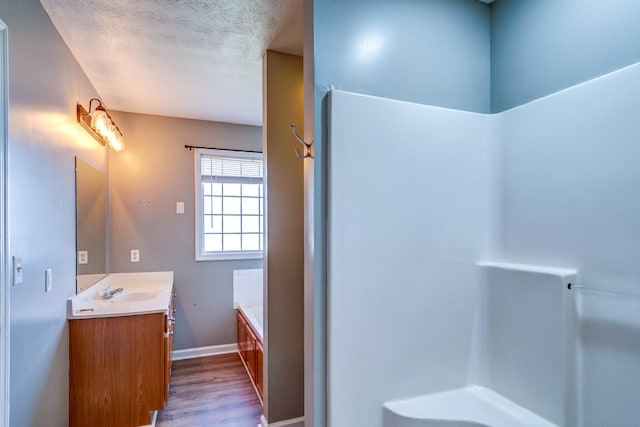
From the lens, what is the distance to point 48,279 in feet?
5.80

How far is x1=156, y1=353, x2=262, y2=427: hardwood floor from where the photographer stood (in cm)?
238

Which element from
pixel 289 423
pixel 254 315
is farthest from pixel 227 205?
pixel 289 423

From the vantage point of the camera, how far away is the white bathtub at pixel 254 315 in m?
2.81

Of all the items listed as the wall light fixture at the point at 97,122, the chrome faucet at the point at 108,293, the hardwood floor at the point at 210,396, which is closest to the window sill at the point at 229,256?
the chrome faucet at the point at 108,293

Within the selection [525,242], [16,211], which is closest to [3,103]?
[16,211]

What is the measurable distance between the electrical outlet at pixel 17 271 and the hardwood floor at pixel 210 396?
1539mm

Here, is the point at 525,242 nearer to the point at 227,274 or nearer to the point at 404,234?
the point at 404,234

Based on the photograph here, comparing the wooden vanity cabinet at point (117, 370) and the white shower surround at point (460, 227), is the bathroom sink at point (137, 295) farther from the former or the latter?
the white shower surround at point (460, 227)

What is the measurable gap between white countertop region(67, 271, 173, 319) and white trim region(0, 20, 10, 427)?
2.93ft

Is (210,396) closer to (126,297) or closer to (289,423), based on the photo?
(289,423)

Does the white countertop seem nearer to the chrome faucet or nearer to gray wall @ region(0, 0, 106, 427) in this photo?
the chrome faucet

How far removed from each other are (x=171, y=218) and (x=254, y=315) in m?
1.39

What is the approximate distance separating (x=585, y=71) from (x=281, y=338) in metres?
2.13

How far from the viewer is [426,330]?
4.68ft
